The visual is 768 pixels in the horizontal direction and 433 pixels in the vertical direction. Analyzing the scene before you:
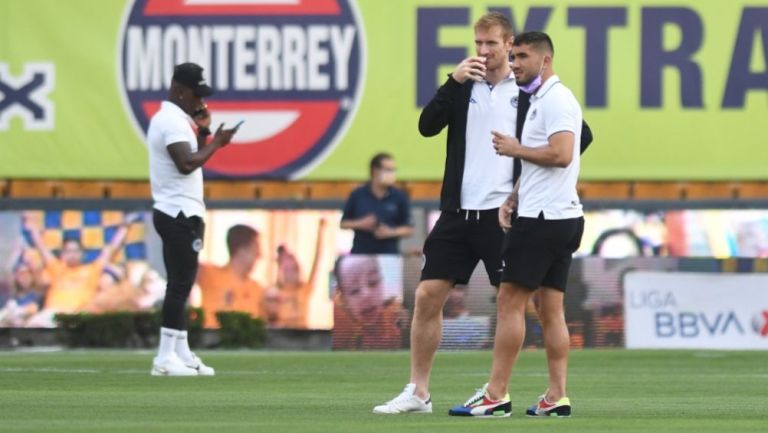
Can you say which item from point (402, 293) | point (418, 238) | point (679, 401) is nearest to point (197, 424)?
point (679, 401)

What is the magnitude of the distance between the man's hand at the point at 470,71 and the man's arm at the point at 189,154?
372cm

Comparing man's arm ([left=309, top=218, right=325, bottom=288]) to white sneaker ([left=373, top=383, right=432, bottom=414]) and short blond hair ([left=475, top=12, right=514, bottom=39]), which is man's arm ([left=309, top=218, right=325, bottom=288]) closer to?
white sneaker ([left=373, top=383, right=432, bottom=414])

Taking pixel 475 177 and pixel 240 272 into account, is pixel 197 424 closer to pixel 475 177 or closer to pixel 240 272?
pixel 475 177

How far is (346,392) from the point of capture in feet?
39.2

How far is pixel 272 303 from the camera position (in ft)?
64.8

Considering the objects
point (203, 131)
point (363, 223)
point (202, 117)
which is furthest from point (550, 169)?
point (363, 223)

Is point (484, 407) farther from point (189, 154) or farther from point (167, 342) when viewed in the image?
point (189, 154)

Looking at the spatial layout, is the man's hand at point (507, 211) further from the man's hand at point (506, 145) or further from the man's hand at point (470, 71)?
the man's hand at point (470, 71)

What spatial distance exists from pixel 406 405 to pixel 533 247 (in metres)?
1.04

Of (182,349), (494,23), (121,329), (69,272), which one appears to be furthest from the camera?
(69,272)

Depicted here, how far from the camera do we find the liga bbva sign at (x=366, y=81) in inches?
803

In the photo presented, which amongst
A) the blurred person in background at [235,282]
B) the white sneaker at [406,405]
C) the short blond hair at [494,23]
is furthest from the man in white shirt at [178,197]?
the blurred person in background at [235,282]

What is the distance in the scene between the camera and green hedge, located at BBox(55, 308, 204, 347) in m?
19.2

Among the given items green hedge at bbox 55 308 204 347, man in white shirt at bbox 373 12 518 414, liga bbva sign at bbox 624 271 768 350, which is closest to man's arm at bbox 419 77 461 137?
man in white shirt at bbox 373 12 518 414
